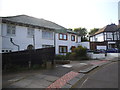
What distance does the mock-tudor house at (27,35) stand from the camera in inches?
695

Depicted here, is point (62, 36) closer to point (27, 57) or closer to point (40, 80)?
point (27, 57)

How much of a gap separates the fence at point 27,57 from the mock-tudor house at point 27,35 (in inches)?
268

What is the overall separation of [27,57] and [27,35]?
8887 mm

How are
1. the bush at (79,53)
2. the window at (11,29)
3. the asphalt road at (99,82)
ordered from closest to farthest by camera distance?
1. the asphalt road at (99,82)
2. the window at (11,29)
3. the bush at (79,53)

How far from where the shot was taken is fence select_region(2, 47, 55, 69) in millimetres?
10923

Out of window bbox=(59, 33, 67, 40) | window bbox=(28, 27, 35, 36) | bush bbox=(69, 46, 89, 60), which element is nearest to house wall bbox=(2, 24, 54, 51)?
window bbox=(28, 27, 35, 36)

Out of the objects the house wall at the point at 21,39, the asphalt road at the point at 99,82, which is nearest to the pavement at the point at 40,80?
the asphalt road at the point at 99,82

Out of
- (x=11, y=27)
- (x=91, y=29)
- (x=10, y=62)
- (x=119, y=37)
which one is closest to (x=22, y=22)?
(x=11, y=27)

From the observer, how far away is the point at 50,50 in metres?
13.4

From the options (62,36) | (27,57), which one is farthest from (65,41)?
(27,57)

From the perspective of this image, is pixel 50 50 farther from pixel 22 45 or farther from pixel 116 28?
pixel 116 28

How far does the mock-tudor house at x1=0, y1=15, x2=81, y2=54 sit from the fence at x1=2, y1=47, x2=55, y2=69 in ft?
22.3

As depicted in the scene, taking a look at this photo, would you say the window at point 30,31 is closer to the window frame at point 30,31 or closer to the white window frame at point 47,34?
the window frame at point 30,31

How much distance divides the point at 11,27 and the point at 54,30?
8.66 metres
